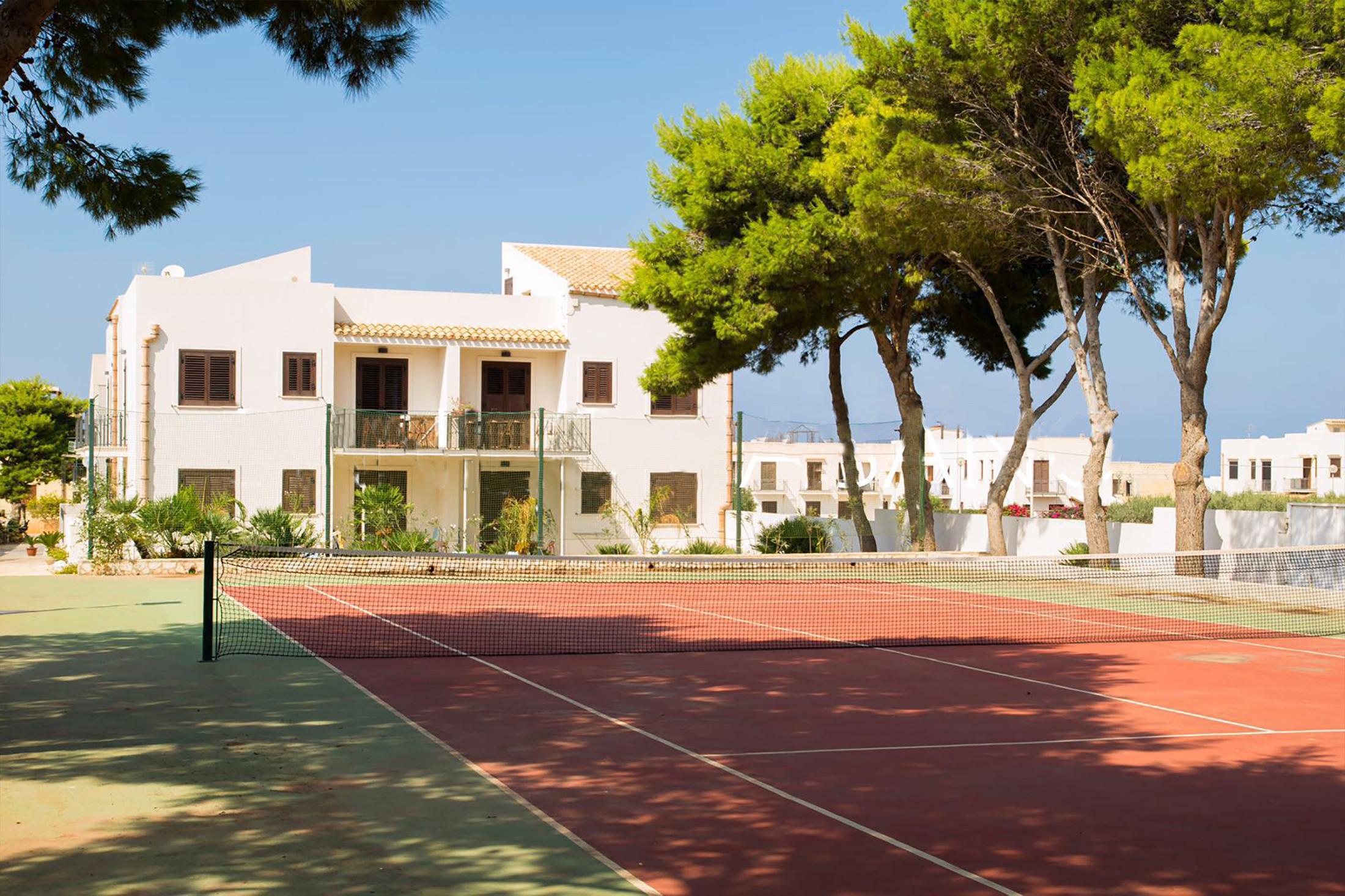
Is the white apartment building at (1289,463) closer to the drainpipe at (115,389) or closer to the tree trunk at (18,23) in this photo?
the drainpipe at (115,389)

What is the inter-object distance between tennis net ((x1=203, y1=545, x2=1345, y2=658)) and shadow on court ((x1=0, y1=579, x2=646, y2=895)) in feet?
7.29

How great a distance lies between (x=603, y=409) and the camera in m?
30.9

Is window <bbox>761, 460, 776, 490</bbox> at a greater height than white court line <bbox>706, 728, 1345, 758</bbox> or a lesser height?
greater

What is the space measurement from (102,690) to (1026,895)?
24.7 ft

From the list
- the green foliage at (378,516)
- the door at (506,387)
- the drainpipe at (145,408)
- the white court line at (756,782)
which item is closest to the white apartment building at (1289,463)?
the door at (506,387)

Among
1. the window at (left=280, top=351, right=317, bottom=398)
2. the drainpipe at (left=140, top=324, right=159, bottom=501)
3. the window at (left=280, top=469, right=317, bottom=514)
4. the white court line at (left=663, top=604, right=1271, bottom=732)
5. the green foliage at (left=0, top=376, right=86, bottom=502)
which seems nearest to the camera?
the white court line at (left=663, top=604, right=1271, bottom=732)

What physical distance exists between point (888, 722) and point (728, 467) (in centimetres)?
2224

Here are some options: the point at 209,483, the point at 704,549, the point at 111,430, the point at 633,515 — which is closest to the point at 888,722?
the point at 704,549

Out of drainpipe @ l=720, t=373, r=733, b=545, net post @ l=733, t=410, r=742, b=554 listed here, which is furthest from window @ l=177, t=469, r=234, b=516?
drainpipe @ l=720, t=373, r=733, b=545

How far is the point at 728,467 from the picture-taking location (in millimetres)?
31406

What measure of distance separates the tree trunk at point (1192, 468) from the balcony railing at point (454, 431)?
521 inches

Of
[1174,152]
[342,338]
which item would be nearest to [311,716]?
[1174,152]

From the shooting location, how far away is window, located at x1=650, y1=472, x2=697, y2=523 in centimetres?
3058

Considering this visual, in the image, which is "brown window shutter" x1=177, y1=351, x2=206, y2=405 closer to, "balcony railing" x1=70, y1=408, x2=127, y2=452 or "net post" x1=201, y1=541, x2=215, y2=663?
"balcony railing" x1=70, y1=408, x2=127, y2=452
